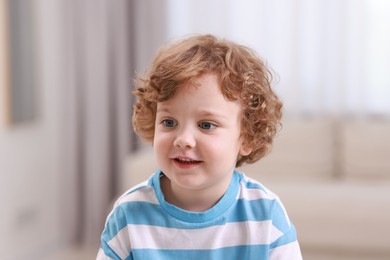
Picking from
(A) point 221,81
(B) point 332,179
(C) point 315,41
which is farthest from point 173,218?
(C) point 315,41

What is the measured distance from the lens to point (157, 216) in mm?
1429

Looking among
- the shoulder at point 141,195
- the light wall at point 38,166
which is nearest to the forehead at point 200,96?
the shoulder at point 141,195

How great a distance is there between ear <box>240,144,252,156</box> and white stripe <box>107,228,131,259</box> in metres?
0.33

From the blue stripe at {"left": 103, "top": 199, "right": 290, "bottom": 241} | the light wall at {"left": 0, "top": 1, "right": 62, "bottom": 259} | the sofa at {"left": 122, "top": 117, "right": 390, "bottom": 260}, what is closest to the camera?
the blue stripe at {"left": 103, "top": 199, "right": 290, "bottom": 241}

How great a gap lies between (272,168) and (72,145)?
1222mm

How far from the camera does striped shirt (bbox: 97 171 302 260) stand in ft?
4.59

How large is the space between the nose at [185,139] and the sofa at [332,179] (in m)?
1.73

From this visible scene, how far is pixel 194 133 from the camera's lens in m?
1.34

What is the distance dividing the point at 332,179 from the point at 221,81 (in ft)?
7.28

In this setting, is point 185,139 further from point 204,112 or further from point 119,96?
point 119,96

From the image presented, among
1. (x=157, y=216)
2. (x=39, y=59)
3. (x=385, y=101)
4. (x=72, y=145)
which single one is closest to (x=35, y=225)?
(x=72, y=145)

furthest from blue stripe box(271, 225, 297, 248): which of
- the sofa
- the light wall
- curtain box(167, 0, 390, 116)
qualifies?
curtain box(167, 0, 390, 116)

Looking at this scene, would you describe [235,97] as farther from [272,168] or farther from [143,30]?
[143,30]

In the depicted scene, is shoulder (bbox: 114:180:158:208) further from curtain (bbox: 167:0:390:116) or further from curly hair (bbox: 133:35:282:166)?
curtain (bbox: 167:0:390:116)
